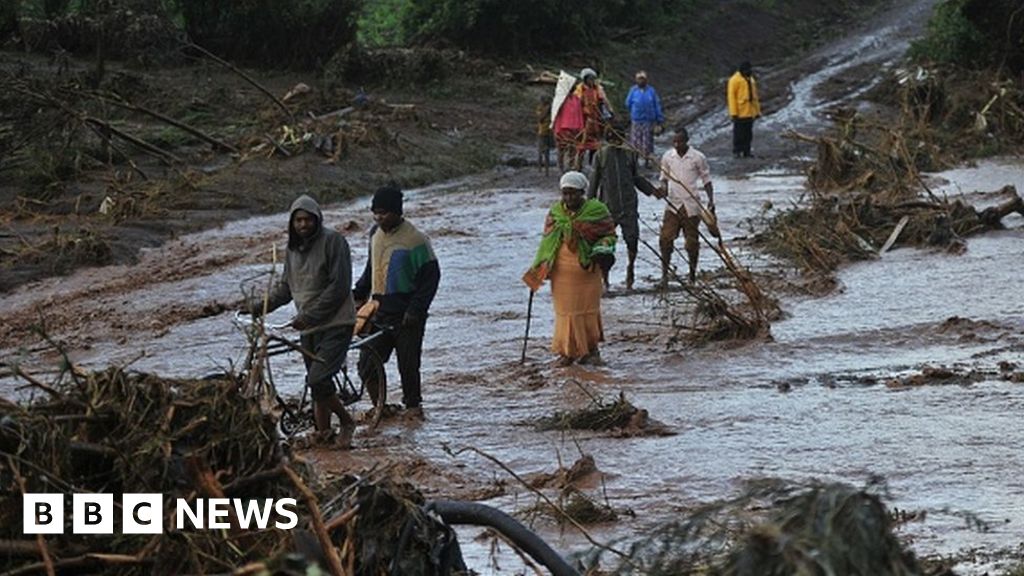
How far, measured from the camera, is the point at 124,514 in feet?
17.7

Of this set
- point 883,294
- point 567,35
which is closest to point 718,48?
point 567,35

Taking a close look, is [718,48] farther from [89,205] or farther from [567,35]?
[89,205]

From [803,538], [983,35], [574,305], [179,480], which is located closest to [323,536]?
[179,480]

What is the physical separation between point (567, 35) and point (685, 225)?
2594 cm

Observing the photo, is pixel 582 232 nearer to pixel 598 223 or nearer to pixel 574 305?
pixel 598 223

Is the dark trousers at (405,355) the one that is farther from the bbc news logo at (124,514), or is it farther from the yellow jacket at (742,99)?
the yellow jacket at (742,99)

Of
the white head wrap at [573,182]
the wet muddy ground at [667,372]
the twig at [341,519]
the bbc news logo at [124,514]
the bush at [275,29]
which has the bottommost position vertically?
the wet muddy ground at [667,372]

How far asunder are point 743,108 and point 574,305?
17.7 metres

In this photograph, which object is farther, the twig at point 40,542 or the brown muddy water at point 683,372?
the brown muddy water at point 683,372

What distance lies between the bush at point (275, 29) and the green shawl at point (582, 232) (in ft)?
81.2

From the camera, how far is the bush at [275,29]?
126ft

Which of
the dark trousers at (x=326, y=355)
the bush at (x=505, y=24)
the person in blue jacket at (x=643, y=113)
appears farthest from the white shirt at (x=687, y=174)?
the bush at (x=505, y=24)

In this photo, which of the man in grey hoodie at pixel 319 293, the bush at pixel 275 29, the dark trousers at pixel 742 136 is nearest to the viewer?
the man in grey hoodie at pixel 319 293

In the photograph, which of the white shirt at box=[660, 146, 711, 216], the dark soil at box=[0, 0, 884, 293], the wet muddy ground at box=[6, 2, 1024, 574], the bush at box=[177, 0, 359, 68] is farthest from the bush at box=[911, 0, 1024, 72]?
the white shirt at box=[660, 146, 711, 216]
